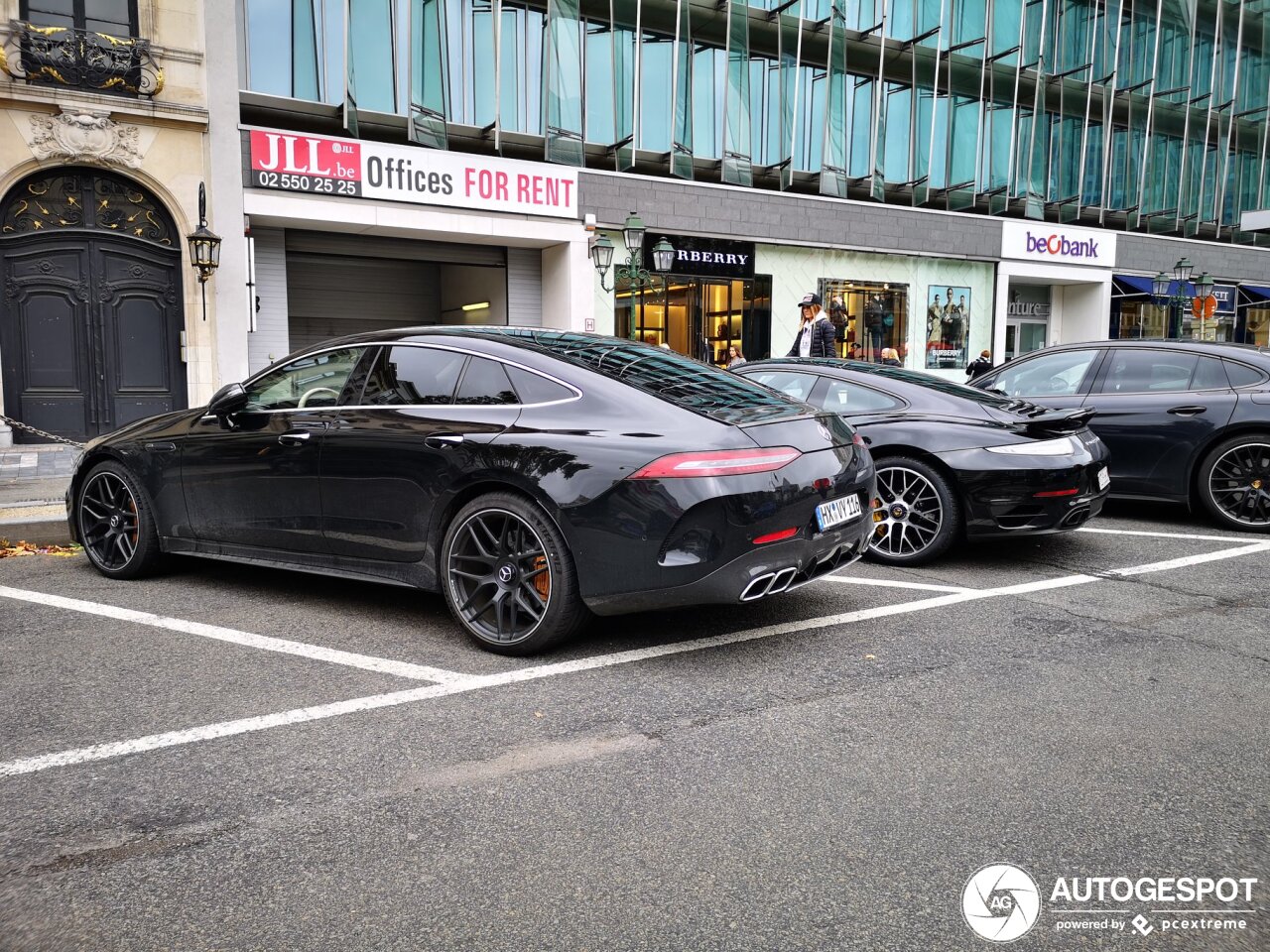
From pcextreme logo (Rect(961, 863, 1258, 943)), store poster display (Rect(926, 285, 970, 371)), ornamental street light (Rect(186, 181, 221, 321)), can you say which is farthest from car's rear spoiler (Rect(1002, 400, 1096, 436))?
store poster display (Rect(926, 285, 970, 371))

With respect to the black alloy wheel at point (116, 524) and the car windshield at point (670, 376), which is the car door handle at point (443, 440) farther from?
the black alloy wheel at point (116, 524)

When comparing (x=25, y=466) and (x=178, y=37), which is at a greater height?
(x=178, y=37)

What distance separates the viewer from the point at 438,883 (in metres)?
2.33

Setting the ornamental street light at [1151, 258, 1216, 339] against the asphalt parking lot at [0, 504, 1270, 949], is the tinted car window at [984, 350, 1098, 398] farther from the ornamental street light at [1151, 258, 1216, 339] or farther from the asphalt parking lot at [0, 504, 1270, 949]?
the ornamental street light at [1151, 258, 1216, 339]

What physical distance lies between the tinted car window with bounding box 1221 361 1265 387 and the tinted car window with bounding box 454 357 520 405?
623 cm

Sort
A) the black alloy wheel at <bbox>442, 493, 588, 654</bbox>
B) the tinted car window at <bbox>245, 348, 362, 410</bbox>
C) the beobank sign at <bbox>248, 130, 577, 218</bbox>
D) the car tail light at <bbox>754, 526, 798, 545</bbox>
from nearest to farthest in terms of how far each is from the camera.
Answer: the car tail light at <bbox>754, 526, 798, 545</bbox>
the black alloy wheel at <bbox>442, 493, 588, 654</bbox>
the tinted car window at <bbox>245, 348, 362, 410</bbox>
the beobank sign at <bbox>248, 130, 577, 218</bbox>

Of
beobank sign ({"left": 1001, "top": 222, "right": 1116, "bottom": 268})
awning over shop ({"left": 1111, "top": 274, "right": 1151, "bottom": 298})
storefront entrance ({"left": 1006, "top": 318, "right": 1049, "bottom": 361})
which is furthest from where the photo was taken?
awning over shop ({"left": 1111, "top": 274, "right": 1151, "bottom": 298})

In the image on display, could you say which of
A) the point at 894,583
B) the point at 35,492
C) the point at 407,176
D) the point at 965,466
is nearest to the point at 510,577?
the point at 894,583

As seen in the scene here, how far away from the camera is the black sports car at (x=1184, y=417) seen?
7281 mm

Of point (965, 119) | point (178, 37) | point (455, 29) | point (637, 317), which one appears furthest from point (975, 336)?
point (178, 37)

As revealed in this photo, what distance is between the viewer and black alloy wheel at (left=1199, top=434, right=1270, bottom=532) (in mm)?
7250

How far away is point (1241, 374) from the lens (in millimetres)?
7484

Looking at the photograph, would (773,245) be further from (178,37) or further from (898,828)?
(898,828)

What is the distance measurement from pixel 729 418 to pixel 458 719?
169 centimetres
